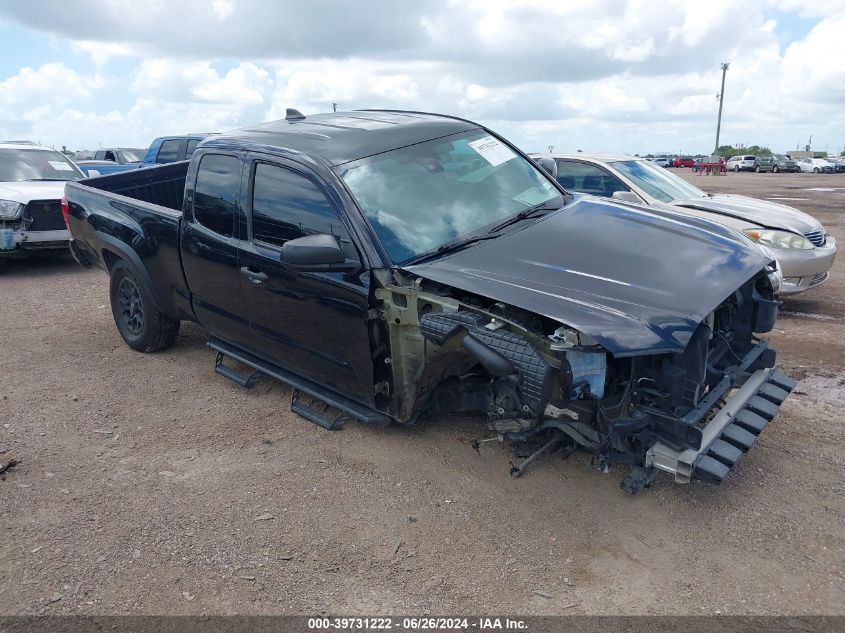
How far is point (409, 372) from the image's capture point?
3842 millimetres

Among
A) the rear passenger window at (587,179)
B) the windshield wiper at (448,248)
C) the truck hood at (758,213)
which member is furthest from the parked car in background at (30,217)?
the truck hood at (758,213)

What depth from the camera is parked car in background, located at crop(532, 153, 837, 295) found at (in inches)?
259

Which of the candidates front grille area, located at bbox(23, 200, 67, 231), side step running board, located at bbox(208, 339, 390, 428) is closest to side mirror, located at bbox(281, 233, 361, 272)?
side step running board, located at bbox(208, 339, 390, 428)

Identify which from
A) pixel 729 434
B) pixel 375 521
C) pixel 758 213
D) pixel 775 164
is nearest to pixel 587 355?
pixel 729 434

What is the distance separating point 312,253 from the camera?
3578 millimetres

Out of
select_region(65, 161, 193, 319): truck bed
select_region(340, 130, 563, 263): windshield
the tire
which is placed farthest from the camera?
the tire

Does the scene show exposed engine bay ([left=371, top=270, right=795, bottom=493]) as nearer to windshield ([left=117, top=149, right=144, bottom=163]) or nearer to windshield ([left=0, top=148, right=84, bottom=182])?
windshield ([left=0, top=148, right=84, bottom=182])

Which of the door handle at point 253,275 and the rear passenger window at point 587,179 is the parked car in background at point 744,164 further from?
the door handle at point 253,275

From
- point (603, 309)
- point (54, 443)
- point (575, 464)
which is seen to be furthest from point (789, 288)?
point (54, 443)

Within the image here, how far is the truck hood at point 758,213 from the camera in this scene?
679 cm

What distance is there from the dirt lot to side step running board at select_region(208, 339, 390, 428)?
145 millimetres

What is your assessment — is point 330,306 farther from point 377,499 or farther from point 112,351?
point 112,351

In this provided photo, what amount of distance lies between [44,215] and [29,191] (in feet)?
1.62

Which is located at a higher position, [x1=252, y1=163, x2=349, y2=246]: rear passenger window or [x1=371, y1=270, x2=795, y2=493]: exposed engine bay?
[x1=252, y1=163, x2=349, y2=246]: rear passenger window
